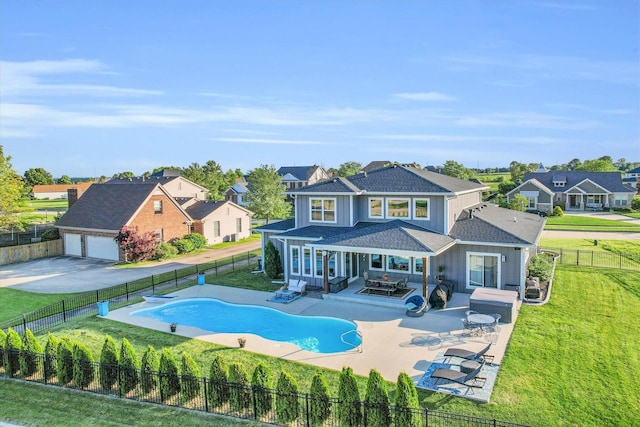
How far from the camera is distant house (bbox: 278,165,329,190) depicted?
88.4 m

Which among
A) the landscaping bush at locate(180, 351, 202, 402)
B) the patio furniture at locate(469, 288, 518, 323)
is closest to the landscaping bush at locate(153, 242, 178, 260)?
the landscaping bush at locate(180, 351, 202, 402)

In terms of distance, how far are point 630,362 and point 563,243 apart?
2424 cm

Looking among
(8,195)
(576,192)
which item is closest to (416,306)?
(8,195)

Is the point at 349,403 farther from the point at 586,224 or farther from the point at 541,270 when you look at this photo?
the point at 586,224

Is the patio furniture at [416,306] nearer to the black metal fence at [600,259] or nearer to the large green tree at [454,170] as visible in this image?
the black metal fence at [600,259]

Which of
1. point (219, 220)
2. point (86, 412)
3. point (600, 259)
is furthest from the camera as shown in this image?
point (219, 220)

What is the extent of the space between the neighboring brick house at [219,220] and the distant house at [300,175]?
40487mm

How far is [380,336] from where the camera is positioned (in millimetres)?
16844

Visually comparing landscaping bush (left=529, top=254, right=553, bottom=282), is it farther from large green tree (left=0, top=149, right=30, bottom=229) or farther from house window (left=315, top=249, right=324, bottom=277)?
large green tree (left=0, top=149, right=30, bottom=229)

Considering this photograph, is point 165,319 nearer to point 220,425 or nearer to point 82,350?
point 82,350

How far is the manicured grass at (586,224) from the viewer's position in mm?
45791

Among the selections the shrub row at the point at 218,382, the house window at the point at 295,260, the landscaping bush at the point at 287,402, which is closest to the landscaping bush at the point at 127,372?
the shrub row at the point at 218,382

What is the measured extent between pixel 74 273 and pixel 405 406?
27.0m

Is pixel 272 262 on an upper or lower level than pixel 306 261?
lower
